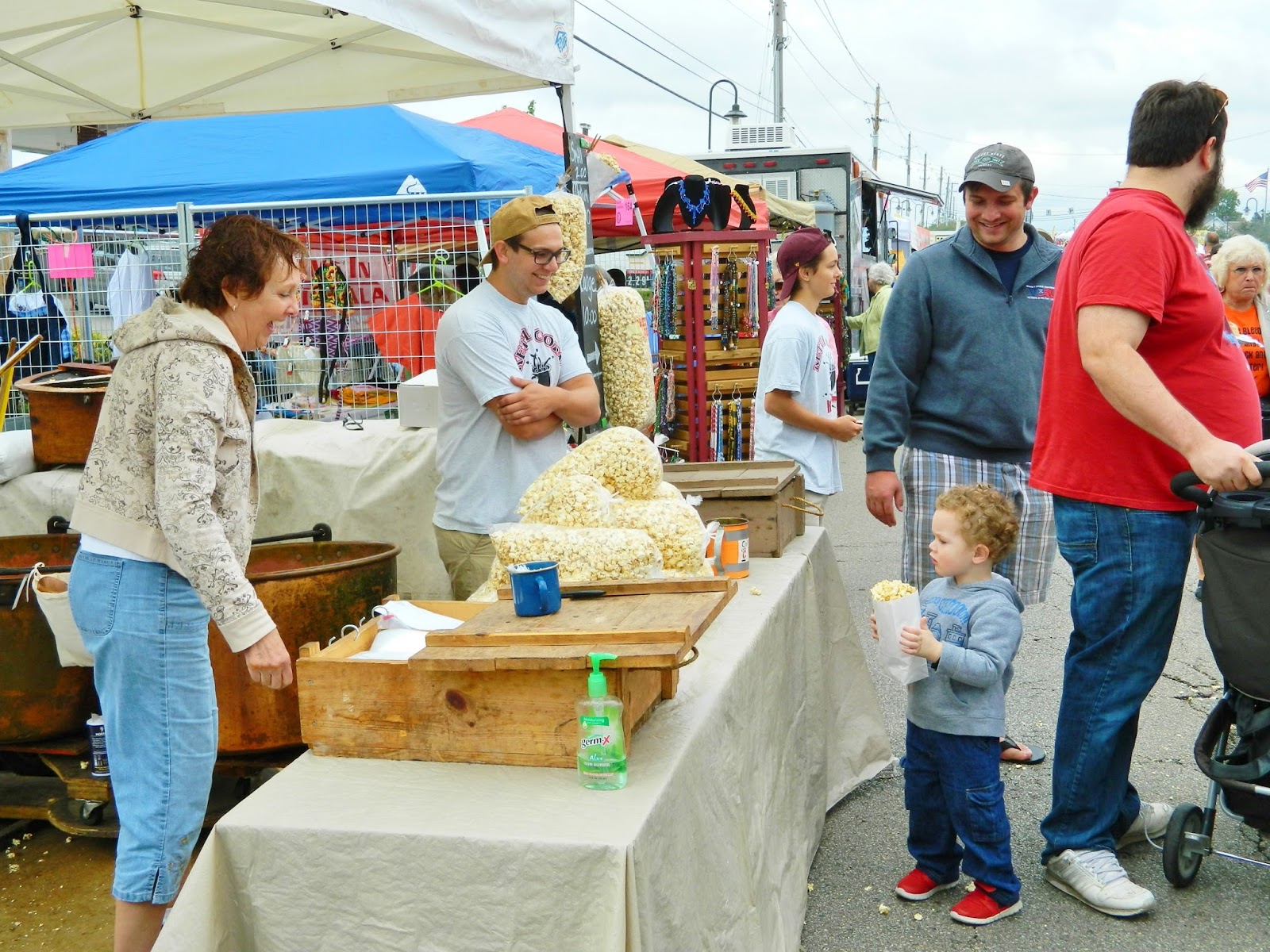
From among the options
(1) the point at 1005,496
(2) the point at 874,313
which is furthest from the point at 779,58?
(1) the point at 1005,496

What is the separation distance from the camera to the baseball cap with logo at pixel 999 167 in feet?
12.0

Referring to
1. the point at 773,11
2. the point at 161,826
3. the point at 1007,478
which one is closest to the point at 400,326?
the point at 1007,478

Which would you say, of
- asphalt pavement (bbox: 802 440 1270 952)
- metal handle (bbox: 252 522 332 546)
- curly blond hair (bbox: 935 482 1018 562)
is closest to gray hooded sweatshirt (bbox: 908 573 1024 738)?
curly blond hair (bbox: 935 482 1018 562)

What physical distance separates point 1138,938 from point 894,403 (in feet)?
5.79

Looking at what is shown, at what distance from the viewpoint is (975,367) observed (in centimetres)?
379

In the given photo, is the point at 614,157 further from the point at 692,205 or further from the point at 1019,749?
the point at 1019,749

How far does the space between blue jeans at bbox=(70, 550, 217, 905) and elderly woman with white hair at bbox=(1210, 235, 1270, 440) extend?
244 inches

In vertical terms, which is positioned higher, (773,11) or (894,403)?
(773,11)

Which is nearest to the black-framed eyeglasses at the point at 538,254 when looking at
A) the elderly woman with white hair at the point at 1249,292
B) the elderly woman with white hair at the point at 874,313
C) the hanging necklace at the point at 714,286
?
the hanging necklace at the point at 714,286

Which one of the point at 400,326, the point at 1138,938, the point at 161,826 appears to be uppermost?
the point at 400,326

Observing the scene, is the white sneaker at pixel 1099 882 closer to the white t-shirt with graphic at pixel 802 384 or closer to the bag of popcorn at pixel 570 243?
the white t-shirt with graphic at pixel 802 384

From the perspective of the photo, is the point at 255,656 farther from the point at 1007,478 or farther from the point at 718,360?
the point at 718,360

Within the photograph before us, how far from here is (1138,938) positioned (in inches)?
121

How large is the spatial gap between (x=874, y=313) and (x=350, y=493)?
11.0 m
